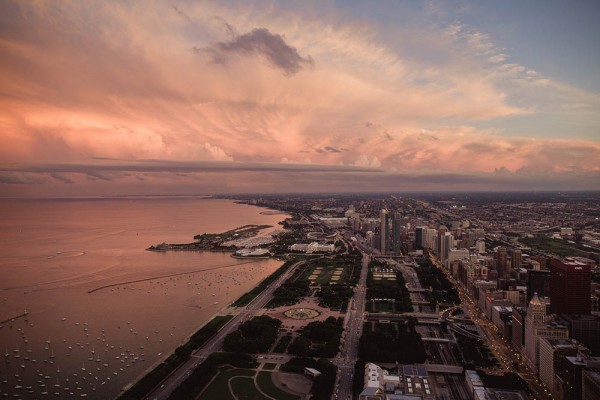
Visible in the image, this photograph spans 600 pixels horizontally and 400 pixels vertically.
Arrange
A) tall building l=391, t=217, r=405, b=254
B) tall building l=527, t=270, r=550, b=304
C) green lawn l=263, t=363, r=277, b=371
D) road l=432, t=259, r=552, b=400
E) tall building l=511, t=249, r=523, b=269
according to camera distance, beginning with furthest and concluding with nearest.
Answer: tall building l=391, t=217, r=405, b=254 → tall building l=511, t=249, r=523, b=269 → tall building l=527, t=270, r=550, b=304 → green lawn l=263, t=363, r=277, b=371 → road l=432, t=259, r=552, b=400

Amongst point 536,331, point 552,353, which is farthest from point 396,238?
point 552,353

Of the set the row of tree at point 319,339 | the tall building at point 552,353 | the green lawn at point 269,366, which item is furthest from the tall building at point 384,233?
the green lawn at point 269,366

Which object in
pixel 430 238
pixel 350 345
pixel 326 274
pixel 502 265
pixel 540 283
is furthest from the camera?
pixel 430 238

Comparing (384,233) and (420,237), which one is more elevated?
(384,233)

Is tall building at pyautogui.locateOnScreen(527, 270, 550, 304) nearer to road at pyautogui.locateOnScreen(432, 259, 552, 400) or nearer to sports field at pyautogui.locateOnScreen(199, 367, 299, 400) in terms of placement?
road at pyautogui.locateOnScreen(432, 259, 552, 400)

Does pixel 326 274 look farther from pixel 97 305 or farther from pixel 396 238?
pixel 97 305

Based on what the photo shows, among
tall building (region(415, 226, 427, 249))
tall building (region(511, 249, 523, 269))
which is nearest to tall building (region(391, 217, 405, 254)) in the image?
tall building (region(415, 226, 427, 249))

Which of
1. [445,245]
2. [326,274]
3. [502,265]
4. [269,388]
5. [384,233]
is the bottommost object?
[269,388]
